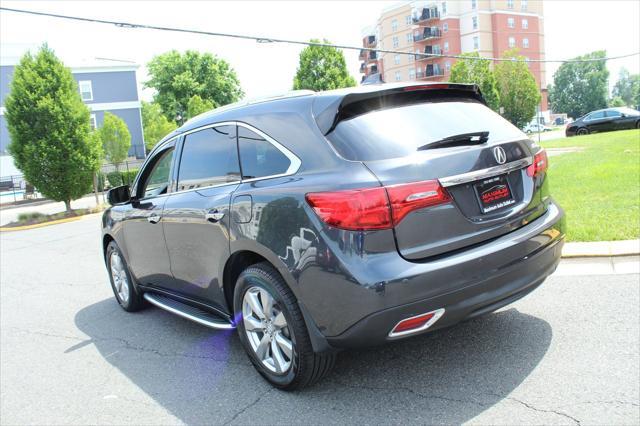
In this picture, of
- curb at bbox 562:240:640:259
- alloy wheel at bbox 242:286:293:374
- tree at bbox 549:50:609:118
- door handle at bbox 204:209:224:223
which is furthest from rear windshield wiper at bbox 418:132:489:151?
tree at bbox 549:50:609:118

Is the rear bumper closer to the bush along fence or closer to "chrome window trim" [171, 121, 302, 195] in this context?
"chrome window trim" [171, 121, 302, 195]

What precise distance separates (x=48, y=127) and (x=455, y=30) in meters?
72.4

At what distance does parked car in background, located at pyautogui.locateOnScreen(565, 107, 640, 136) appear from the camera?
27844 mm

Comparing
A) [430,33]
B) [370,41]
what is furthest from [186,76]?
[370,41]

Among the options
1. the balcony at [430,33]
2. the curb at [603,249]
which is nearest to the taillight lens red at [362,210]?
the curb at [603,249]

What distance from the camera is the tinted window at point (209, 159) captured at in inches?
145

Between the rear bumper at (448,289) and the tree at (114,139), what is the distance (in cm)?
3084

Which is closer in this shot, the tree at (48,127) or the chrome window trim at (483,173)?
the chrome window trim at (483,173)

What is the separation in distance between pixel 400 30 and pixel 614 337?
280ft

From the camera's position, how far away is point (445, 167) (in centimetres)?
286

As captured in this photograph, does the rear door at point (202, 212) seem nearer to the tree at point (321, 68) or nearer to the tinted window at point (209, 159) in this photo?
the tinted window at point (209, 159)

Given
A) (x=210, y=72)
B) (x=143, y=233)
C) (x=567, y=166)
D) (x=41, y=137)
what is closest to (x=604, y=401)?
(x=143, y=233)

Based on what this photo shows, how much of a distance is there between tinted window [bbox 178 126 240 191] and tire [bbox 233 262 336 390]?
75 centimetres

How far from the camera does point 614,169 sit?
10609 mm
